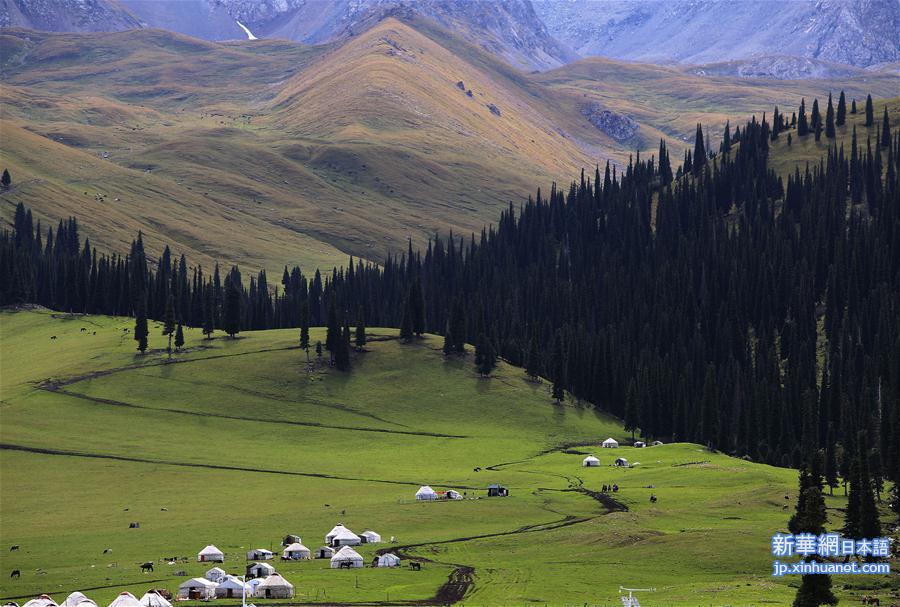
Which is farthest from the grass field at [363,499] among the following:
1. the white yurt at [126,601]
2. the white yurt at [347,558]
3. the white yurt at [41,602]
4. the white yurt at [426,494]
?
the white yurt at [126,601]

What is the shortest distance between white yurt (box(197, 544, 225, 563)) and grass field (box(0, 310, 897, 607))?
1.36 m

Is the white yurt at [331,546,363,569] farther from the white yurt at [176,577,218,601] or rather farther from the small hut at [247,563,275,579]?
the white yurt at [176,577,218,601]

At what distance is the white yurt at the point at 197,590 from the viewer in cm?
9706

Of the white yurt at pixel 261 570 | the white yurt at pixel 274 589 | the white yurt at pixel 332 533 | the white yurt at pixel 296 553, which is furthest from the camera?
the white yurt at pixel 332 533

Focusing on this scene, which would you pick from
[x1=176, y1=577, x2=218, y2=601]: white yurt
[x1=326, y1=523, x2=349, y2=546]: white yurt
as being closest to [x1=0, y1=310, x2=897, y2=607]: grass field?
[x1=326, y1=523, x2=349, y2=546]: white yurt

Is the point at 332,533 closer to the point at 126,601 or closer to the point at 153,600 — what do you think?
the point at 153,600

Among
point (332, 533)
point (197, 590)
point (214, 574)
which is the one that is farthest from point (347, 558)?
point (197, 590)

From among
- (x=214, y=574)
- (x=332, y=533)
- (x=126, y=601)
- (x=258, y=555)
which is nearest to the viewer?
(x=126, y=601)

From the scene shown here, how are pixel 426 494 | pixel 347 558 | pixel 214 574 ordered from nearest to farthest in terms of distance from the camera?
1. pixel 214 574
2. pixel 347 558
3. pixel 426 494

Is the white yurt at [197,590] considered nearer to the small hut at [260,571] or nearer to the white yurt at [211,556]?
the small hut at [260,571]

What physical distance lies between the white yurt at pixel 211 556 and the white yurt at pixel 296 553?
5746mm

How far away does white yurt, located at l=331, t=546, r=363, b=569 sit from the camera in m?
109

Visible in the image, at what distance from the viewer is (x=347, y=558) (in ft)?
360

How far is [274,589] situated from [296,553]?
1758cm
